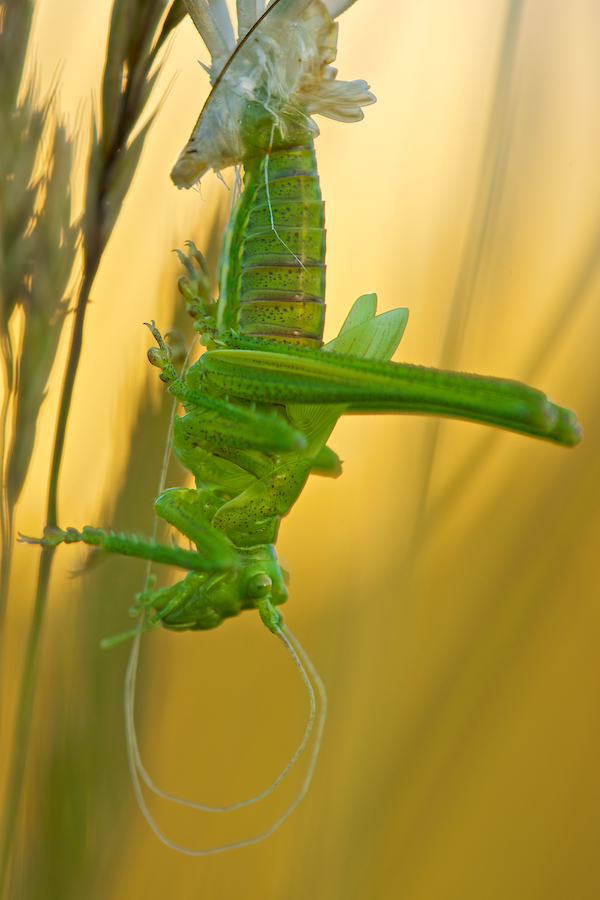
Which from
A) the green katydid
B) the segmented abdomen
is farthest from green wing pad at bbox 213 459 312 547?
the segmented abdomen

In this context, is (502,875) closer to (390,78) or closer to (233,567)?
(233,567)

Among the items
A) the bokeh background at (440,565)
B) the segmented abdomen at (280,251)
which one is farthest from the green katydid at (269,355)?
the bokeh background at (440,565)

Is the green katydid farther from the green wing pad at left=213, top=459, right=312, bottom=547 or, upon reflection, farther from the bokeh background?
the bokeh background

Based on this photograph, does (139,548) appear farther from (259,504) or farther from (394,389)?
(394,389)

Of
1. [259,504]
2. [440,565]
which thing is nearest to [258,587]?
[259,504]

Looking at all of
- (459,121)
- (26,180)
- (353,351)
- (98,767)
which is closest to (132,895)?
(98,767)

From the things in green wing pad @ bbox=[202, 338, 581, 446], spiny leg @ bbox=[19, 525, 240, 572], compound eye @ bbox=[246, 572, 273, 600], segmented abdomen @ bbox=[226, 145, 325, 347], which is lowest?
compound eye @ bbox=[246, 572, 273, 600]

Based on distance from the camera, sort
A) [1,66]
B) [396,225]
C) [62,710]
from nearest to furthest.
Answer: [1,66]
[62,710]
[396,225]
